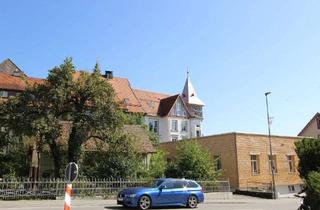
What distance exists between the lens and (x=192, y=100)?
83750 millimetres

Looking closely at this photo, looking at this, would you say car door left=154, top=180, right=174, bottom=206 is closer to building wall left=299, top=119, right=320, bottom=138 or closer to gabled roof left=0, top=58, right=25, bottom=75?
gabled roof left=0, top=58, right=25, bottom=75

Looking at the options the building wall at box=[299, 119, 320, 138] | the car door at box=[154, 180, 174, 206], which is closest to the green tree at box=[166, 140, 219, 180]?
the car door at box=[154, 180, 174, 206]

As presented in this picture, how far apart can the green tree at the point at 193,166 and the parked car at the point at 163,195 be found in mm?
11096

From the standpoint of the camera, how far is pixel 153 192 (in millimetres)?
20938

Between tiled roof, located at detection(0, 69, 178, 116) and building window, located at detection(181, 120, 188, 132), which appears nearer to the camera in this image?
tiled roof, located at detection(0, 69, 178, 116)

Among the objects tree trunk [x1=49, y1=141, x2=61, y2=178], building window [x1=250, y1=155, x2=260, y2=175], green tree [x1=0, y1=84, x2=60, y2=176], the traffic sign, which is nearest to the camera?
the traffic sign

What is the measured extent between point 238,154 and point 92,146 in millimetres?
14177

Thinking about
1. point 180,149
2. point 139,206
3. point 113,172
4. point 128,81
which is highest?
point 128,81

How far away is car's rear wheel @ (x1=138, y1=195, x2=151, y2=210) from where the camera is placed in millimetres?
20203

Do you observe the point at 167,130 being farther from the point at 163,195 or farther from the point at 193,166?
the point at 163,195

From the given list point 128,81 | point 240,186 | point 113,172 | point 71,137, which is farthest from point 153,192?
point 128,81

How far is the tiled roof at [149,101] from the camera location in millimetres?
73562

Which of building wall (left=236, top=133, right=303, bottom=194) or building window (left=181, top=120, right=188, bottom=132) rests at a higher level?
building window (left=181, top=120, right=188, bottom=132)

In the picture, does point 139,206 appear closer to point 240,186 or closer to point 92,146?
point 92,146
